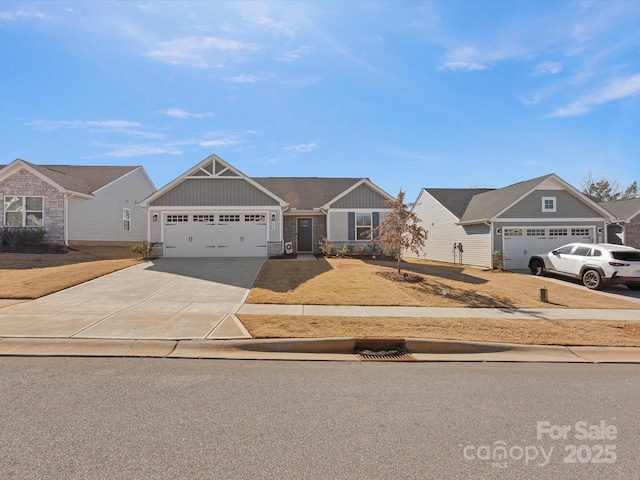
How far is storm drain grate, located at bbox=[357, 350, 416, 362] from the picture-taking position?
5973 mm

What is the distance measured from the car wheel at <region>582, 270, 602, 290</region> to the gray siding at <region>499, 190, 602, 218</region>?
616 cm

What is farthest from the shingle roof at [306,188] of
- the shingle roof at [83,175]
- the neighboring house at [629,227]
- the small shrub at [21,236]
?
the neighboring house at [629,227]

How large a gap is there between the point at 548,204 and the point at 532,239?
7.47 feet

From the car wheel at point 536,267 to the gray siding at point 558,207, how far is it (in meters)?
3.36

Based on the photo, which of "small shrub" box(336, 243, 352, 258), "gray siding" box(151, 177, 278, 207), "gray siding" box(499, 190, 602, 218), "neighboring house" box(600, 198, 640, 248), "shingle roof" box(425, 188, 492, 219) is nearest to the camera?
"gray siding" box(151, 177, 278, 207)

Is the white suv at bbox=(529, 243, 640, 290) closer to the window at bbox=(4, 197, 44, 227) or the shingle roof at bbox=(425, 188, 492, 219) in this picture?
the shingle roof at bbox=(425, 188, 492, 219)

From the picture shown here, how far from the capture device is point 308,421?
3.73 meters

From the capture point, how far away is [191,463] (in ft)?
9.61

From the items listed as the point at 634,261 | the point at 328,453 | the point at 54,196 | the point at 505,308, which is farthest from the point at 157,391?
the point at 54,196

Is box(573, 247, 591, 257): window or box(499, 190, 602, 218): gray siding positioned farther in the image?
box(499, 190, 602, 218): gray siding

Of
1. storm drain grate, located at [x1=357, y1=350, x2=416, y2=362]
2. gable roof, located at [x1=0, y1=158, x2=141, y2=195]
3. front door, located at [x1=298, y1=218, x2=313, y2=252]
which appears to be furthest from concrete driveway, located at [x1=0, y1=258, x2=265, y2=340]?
gable roof, located at [x1=0, y1=158, x2=141, y2=195]

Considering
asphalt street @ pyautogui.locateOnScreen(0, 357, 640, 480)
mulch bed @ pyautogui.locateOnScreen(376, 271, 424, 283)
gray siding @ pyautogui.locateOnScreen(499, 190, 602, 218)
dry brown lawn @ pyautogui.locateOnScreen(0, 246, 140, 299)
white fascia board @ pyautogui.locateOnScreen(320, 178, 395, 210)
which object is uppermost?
white fascia board @ pyautogui.locateOnScreen(320, 178, 395, 210)

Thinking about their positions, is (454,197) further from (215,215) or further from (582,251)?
(215,215)

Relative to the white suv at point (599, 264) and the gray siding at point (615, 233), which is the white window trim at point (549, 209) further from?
the gray siding at point (615, 233)
